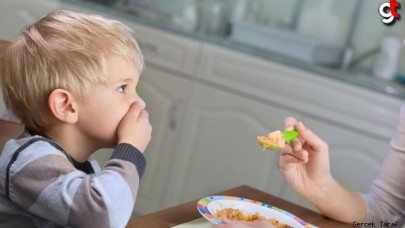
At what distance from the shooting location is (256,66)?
8.48 ft

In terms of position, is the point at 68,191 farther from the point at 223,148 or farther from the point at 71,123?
the point at 223,148

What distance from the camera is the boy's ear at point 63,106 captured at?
1000 mm

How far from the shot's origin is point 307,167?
1.31m

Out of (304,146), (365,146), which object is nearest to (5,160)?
→ (304,146)

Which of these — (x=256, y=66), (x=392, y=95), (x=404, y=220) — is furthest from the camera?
(x=256, y=66)

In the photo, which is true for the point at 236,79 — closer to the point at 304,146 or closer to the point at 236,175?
the point at 236,175

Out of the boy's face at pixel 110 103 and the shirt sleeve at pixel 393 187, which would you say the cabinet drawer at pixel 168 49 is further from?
the boy's face at pixel 110 103

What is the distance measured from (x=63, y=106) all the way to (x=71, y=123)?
34 mm

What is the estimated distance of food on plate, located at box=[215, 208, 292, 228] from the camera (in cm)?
108

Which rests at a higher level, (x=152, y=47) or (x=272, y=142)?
(x=272, y=142)

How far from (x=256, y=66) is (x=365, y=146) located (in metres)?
0.53

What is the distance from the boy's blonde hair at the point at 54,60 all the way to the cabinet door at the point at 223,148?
1581 mm

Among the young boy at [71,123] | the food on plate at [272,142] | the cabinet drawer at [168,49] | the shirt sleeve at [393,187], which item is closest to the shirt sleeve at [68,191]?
the young boy at [71,123]

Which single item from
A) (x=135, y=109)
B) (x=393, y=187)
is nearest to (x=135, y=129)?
(x=135, y=109)
